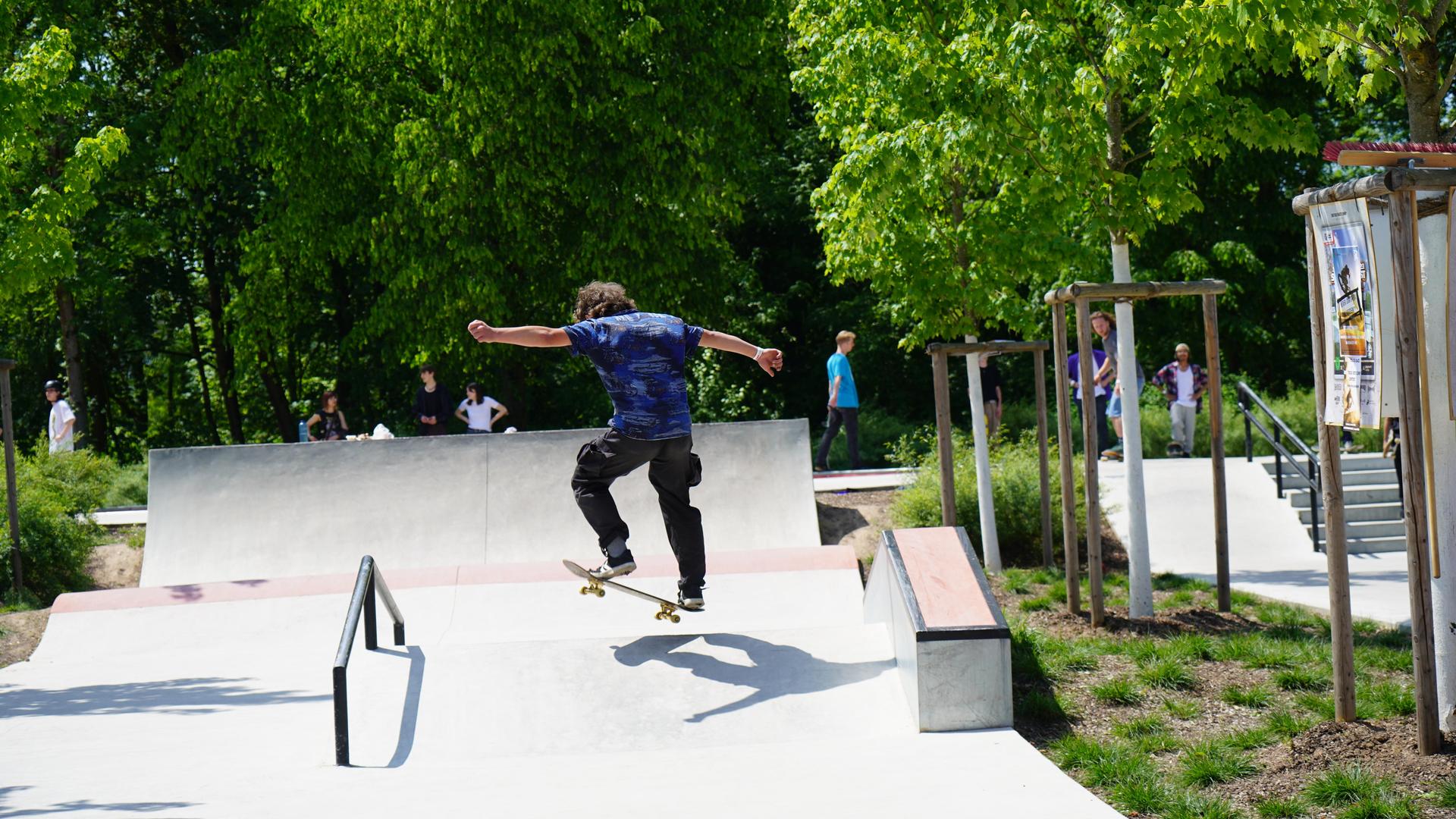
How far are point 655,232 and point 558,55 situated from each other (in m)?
3.22

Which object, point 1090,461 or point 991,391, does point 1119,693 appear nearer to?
point 1090,461

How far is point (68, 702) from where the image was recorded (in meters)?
7.18

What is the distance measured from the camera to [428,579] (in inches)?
412

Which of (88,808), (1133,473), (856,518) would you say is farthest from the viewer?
(856,518)

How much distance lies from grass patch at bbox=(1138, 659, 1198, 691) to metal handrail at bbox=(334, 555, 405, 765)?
392cm

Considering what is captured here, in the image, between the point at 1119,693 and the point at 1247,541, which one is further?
the point at 1247,541

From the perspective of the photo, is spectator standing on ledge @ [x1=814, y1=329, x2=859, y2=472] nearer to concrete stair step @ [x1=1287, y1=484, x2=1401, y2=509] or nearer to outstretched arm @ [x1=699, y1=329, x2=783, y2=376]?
concrete stair step @ [x1=1287, y1=484, x2=1401, y2=509]

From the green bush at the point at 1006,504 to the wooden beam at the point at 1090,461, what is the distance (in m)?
2.80

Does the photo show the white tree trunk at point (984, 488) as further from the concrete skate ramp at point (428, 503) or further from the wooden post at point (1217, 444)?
the wooden post at point (1217, 444)

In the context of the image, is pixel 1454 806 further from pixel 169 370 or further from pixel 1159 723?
pixel 169 370

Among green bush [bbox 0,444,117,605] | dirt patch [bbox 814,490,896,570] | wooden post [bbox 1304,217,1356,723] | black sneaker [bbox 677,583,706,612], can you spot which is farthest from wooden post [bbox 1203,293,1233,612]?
green bush [bbox 0,444,117,605]

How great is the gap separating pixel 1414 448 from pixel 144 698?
21.3ft

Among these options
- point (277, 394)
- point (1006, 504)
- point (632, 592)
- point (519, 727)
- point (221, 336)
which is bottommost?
point (519, 727)

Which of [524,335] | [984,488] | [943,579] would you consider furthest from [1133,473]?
[524,335]
